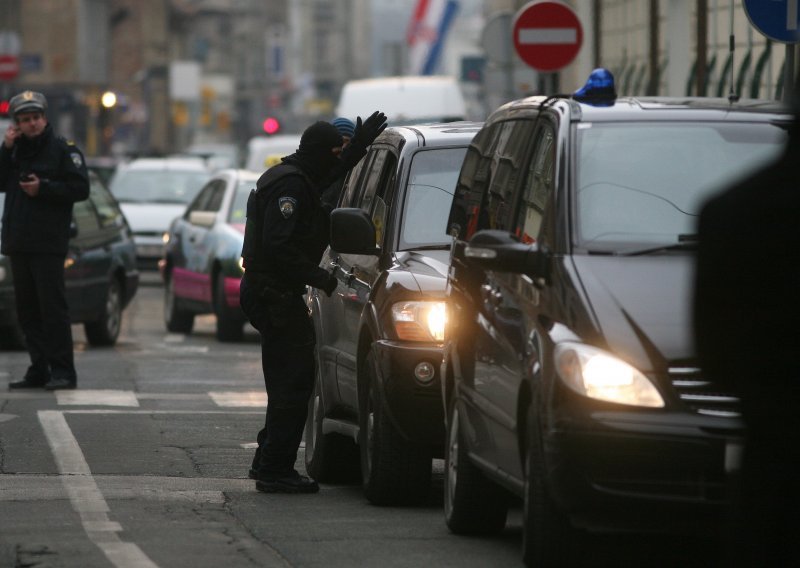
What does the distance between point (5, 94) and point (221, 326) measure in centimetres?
1663

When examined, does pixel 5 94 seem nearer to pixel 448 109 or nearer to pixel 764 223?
pixel 448 109

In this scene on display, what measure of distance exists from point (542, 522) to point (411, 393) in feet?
7.05

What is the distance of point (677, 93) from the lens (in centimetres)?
2838

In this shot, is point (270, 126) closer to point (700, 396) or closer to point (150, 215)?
point (150, 215)

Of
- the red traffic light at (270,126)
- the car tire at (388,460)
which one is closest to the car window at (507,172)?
the car tire at (388,460)

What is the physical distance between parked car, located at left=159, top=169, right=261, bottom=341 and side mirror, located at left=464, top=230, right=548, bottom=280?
40.8 feet

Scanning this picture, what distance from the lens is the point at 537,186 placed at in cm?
778

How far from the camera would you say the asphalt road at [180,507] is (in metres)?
7.70

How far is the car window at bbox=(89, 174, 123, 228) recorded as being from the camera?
19.4 meters

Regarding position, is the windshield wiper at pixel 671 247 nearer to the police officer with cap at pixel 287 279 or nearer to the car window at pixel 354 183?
the police officer with cap at pixel 287 279

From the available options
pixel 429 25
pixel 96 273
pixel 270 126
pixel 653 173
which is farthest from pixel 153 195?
pixel 429 25

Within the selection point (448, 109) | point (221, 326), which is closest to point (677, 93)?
point (448, 109)

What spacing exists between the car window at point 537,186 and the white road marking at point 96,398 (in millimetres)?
6559

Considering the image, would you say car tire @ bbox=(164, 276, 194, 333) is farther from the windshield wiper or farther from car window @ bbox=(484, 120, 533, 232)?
the windshield wiper
